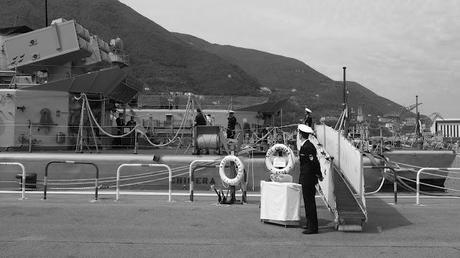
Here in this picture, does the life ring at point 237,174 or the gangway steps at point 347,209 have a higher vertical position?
the life ring at point 237,174

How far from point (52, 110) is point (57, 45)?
3141mm

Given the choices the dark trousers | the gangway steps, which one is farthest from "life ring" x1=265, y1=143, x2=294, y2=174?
the dark trousers

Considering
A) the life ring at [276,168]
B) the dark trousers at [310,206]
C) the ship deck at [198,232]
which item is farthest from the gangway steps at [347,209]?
the life ring at [276,168]

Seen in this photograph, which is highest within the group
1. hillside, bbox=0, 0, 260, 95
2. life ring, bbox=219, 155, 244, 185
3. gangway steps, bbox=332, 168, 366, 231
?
hillside, bbox=0, 0, 260, 95

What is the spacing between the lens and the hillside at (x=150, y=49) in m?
145

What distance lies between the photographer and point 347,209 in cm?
932

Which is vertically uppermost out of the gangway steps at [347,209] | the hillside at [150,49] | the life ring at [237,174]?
the hillside at [150,49]

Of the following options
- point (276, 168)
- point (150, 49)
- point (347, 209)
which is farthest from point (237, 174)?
point (150, 49)

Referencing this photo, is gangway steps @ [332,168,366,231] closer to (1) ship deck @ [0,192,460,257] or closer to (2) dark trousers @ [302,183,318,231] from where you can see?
(1) ship deck @ [0,192,460,257]

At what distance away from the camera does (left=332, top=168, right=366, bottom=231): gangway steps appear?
29.5 feet

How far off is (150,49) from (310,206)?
17119 centimetres

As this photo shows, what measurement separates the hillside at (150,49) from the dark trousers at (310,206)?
117707mm

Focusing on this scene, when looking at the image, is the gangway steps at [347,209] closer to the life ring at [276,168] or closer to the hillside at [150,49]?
the life ring at [276,168]

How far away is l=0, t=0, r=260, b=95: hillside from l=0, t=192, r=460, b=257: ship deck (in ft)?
379
